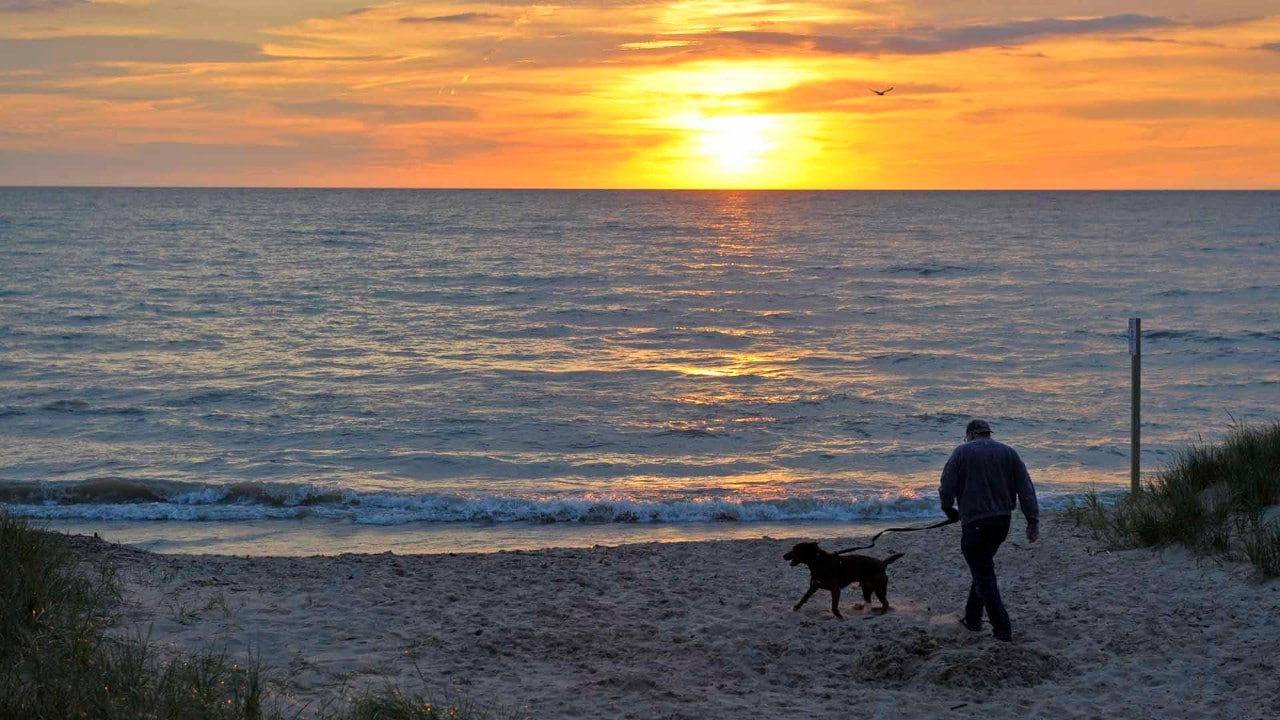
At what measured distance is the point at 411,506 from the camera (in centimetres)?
1451

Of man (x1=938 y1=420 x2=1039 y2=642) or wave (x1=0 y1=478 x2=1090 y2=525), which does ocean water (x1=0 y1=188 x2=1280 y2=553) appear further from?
man (x1=938 y1=420 x2=1039 y2=642)

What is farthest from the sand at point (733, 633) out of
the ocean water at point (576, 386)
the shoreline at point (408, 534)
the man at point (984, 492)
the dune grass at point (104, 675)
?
the ocean water at point (576, 386)

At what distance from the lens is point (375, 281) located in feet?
154

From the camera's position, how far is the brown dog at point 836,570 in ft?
27.5

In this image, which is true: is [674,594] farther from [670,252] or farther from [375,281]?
[670,252]

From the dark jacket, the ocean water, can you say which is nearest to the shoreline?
the ocean water

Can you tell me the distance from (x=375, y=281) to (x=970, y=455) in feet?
137

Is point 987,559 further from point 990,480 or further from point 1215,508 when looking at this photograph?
point 1215,508

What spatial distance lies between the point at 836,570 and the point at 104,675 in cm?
507

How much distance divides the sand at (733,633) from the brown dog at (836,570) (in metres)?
0.24

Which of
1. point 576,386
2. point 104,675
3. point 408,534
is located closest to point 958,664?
point 104,675

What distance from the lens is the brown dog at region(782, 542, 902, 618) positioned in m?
8.37

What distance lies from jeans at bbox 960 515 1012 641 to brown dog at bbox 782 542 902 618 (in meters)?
0.87

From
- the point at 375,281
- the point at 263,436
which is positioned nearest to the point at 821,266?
the point at 375,281
